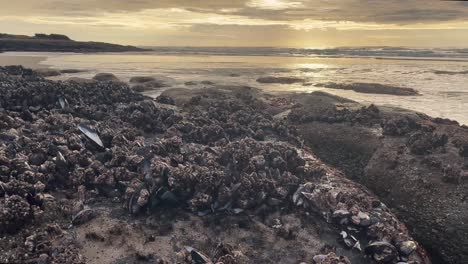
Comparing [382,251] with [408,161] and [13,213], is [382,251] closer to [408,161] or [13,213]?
[408,161]

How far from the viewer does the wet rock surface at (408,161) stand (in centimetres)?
1526

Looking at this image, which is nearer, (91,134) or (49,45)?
(91,134)

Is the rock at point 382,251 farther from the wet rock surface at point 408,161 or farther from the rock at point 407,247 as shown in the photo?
the wet rock surface at point 408,161

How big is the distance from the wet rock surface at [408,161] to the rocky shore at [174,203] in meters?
1.14

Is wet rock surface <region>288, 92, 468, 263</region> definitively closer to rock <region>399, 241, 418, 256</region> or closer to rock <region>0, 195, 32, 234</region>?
rock <region>399, 241, 418, 256</region>

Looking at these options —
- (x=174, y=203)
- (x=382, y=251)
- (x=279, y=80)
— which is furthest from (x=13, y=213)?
(x=279, y=80)

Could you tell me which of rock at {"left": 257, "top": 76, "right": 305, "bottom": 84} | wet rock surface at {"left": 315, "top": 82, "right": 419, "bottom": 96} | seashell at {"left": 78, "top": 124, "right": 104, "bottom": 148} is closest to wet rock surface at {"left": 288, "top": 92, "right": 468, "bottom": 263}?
seashell at {"left": 78, "top": 124, "right": 104, "bottom": 148}

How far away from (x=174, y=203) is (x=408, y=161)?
12.9 metres

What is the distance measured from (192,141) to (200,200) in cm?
732

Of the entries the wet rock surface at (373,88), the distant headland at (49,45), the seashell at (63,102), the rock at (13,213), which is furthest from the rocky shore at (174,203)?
the distant headland at (49,45)

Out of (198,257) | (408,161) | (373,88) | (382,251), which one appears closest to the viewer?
(198,257)

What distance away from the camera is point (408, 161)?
2003cm

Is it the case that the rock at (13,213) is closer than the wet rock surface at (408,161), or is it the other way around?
the rock at (13,213)

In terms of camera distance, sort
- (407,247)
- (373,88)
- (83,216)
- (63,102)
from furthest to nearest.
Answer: (373,88), (63,102), (83,216), (407,247)
